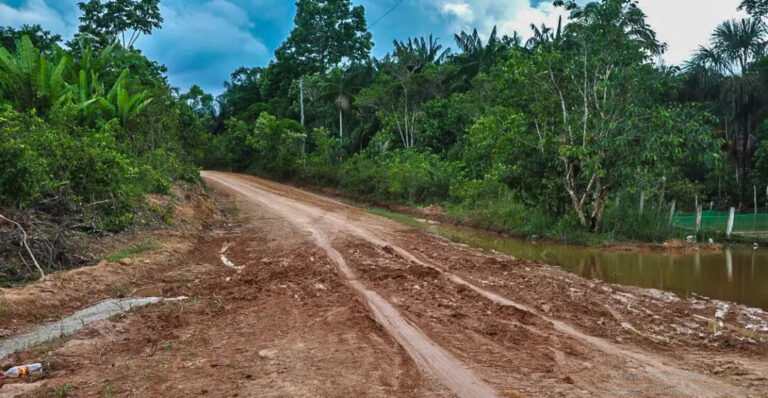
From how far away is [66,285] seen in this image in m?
7.18

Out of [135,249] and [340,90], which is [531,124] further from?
[340,90]

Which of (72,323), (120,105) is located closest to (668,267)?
(72,323)

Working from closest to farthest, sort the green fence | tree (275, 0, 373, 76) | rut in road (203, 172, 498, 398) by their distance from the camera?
rut in road (203, 172, 498, 398)
the green fence
tree (275, 0, 373, 76)

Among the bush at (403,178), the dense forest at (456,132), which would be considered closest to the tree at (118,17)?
the dense forest at (456,132)

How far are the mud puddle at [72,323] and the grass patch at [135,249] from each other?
89.7 inches

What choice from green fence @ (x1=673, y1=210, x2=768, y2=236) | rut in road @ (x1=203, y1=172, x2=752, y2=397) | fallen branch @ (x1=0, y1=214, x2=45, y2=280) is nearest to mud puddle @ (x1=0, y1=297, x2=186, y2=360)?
fallen branch @ (x1=0, y1=214, x2=45, y2=280)

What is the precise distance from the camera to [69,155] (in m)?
10.3

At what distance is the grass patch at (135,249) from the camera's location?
9.07 metres

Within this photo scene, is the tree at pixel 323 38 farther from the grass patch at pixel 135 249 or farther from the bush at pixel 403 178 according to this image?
the grass patch at pixel 135 249

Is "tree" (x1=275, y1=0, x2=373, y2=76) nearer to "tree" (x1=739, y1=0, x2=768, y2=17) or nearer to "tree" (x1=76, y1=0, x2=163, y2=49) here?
"tree" (x1=76, y1=0, x2=163, y2=49)

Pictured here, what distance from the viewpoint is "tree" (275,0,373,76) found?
4609cm

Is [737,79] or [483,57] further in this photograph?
[483,57]

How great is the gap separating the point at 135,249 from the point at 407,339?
7149mm

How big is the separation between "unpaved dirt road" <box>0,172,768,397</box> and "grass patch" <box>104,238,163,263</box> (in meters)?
0.84
